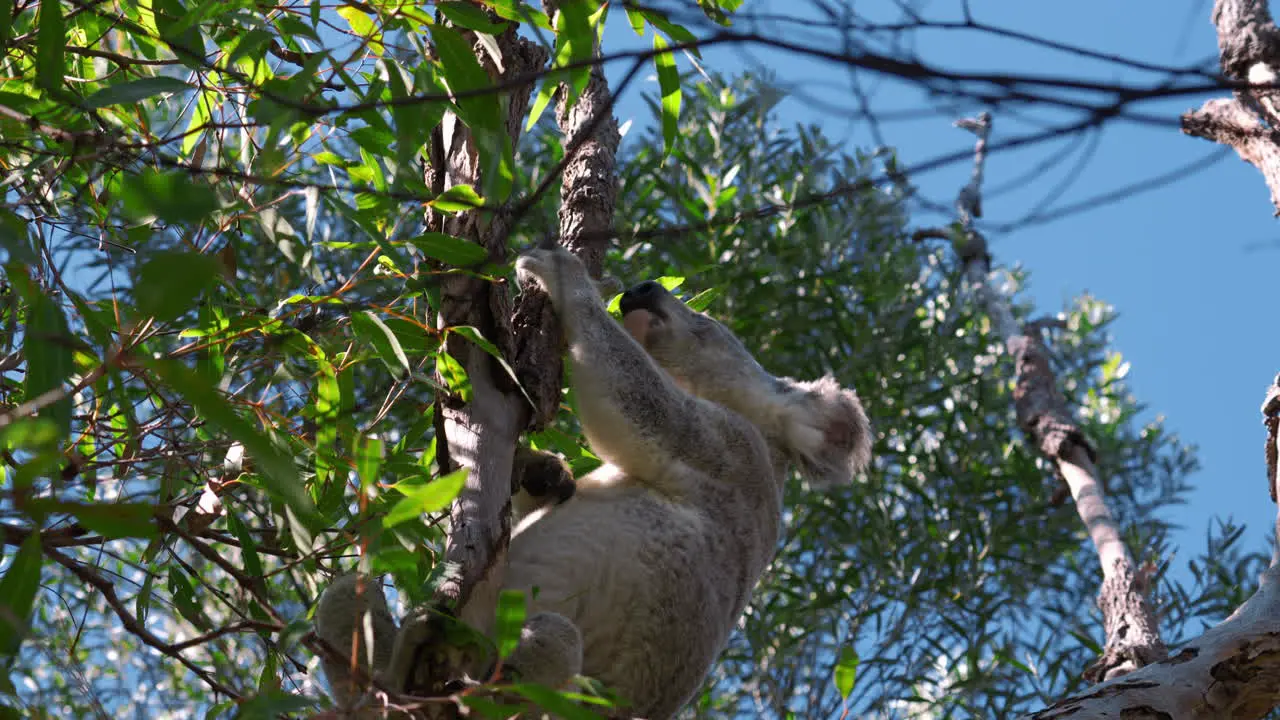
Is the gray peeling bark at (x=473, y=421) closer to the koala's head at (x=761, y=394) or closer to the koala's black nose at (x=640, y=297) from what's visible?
the koala's black nose at (x=640, y=297)

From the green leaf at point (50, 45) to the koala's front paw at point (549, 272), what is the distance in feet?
3.11

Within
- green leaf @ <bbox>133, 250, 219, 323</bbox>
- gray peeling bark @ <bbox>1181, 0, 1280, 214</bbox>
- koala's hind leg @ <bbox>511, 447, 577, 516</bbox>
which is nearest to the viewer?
green leaf @ <bbox>133, 250, 219, 323</bbox>

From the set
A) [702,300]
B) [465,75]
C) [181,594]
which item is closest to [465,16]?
[465,75]

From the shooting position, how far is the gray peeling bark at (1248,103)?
3.34 metres

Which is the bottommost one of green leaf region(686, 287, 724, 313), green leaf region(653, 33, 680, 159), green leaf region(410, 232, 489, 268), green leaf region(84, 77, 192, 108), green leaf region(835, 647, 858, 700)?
green leaf region(835, 647, 858, 700)

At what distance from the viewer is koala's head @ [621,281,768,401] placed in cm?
317

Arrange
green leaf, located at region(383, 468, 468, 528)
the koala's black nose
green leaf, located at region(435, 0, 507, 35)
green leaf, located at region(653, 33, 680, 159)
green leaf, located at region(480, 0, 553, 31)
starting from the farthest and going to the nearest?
1. the koala's black nose
2. green leaf, located at region(653, 33, 680, 159)
3. green leaf, located at region(480, 0, 553, 31)
4. green leaf, located at region(435, 0, 507, 35)
5. green leaf, located at region(383, 468, 468, 528)

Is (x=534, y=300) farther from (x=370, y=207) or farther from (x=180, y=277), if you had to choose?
(x=180, y=277)

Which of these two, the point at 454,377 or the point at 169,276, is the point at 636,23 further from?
the point at 169,276

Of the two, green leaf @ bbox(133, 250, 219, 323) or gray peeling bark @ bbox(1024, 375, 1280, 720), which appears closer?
green leaf @ bbox(133, 250, 219, 323)

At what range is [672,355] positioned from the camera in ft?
10.7

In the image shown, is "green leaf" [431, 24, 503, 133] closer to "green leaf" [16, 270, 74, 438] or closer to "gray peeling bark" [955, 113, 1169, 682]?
"green leaf" [16, 270, 74, 438]

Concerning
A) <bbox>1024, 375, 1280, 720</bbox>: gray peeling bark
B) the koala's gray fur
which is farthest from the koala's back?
<bbox>1024, 375, 1280, 720</bbox>: gray peeling bark

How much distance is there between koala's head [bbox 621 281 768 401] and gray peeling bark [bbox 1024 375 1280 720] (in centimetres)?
140
